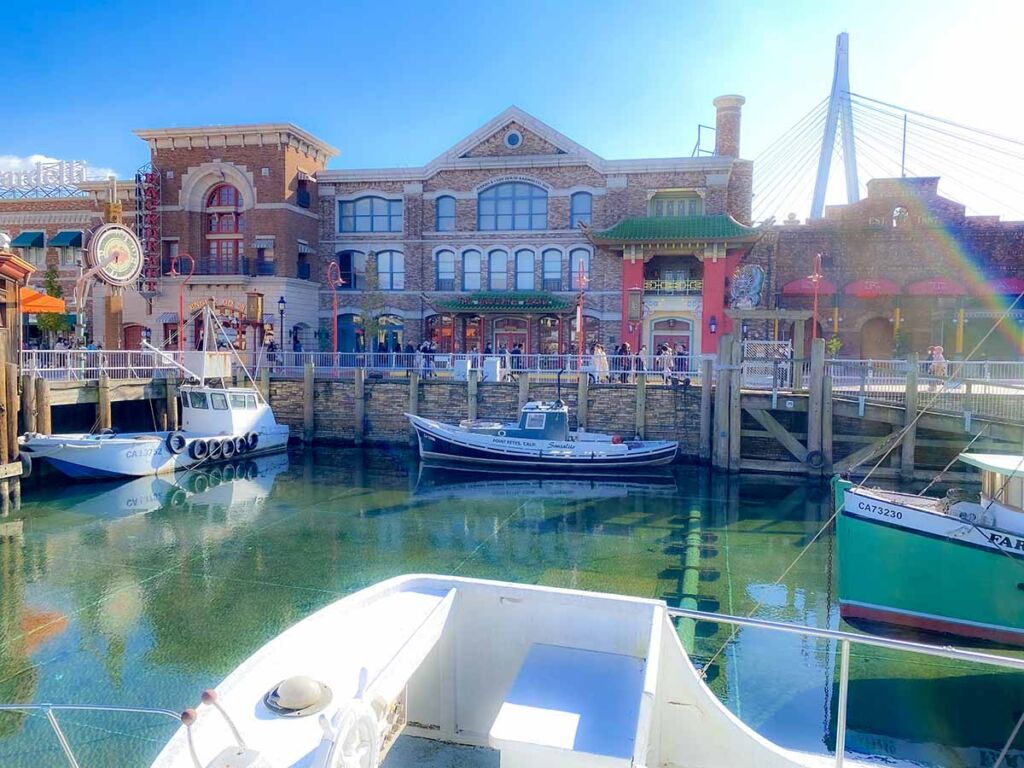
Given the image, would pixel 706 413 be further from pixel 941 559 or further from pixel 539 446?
→ pixel 941 559

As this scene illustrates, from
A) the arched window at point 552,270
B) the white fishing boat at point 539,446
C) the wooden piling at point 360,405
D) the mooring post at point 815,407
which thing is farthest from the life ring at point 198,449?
the mooring post at point 815,407

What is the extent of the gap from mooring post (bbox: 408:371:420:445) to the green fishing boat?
57.1ft

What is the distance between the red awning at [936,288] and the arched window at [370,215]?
24680mm

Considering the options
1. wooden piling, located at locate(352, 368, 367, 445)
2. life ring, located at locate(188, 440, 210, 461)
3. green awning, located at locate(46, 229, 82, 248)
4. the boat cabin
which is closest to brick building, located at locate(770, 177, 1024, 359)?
wooden piling, located at locate(352, 368, 367, 445)

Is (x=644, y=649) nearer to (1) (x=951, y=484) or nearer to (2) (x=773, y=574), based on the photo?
(2) (x=773, y=574)

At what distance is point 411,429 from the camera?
26031 mm

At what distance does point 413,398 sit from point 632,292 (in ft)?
38.9

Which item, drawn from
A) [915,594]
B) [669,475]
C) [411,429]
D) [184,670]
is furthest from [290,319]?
[915,594]

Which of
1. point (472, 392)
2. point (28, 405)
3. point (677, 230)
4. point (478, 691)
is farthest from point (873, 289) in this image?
point (28, 405)

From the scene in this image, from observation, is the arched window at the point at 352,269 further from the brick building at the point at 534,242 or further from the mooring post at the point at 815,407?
the mooring post at the point at 815,407

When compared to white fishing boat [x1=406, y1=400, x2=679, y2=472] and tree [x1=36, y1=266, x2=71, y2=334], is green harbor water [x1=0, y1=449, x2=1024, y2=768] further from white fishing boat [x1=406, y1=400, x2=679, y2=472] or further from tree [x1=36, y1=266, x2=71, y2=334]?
tree [x1=36, y1=266, x2=71, y2=334]

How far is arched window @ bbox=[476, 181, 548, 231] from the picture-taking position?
34062mm

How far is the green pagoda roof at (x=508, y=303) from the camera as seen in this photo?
3216 cm

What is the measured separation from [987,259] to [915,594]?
94.1 ft
